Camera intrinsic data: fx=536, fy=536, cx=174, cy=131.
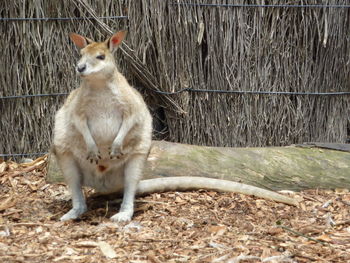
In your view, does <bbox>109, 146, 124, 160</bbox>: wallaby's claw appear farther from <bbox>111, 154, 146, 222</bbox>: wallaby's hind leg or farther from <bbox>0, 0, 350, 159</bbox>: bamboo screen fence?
<bbox>0, 0, 350, 159</bbox>: bamboo screen fence

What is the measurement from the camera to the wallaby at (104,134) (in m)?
4.03

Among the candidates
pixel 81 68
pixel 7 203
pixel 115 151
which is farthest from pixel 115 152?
pixel 7 203

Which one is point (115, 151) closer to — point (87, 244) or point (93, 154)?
point (93, 154)

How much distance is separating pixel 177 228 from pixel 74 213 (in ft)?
2.80

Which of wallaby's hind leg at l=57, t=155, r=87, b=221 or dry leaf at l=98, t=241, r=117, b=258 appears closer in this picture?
dry leaf at l=98, t=241, r=117, b=258

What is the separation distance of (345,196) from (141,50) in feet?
8.60

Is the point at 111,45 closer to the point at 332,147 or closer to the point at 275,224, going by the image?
the point at 275,224

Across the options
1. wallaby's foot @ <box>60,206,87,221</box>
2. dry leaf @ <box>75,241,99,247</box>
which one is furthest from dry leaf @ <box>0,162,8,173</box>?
dry leaf @ <box>75,241,99,247</box>

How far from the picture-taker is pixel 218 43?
19.2 feet

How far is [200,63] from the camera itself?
5.93 m

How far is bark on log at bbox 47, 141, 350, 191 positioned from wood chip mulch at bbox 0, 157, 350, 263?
128mm

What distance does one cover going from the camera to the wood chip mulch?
3.29m

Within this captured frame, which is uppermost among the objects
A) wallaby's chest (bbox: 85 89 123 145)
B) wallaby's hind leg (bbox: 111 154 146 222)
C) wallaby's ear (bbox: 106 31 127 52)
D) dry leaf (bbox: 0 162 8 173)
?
wallaby's ear (bbox: 106 31 127 52)

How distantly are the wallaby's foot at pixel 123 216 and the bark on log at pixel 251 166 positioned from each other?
82cm
